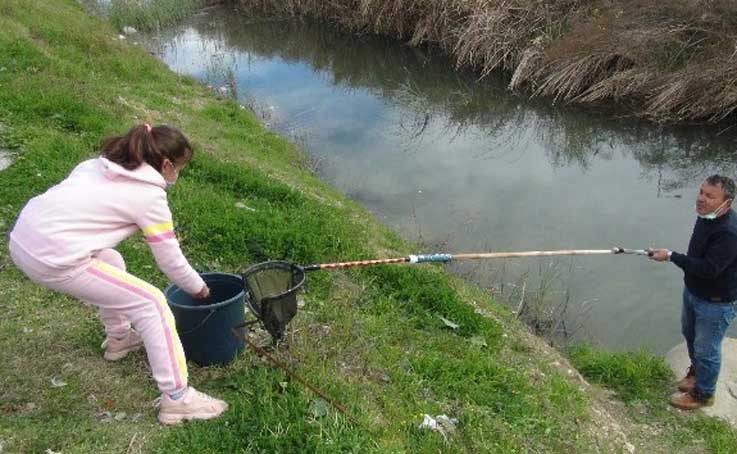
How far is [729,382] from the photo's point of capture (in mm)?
5781

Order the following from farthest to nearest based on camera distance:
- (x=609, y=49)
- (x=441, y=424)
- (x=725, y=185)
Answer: (x=609, y=49)
(x=725, y=185)
(x=441, y=424)

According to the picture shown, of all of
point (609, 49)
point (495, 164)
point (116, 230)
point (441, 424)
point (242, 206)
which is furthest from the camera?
point (609, 49)

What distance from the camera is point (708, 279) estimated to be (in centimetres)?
481

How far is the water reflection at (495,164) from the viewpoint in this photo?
788 centimetres

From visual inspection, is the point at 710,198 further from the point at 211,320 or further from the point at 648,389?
the point at 211,320

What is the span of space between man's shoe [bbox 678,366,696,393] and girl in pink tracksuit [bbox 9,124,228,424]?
4.17 metres

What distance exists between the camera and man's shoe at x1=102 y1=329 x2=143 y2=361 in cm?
423

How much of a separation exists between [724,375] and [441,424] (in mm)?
2984

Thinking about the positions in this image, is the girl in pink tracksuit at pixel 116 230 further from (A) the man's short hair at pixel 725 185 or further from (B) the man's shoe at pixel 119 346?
(A) the man's short hair at pixel 725 185

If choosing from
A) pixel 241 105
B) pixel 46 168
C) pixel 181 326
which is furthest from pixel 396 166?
pixel 181 326

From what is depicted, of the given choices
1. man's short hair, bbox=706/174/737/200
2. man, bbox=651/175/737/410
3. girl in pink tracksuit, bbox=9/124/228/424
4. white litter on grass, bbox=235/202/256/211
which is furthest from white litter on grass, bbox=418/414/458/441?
white litter on grass, bbox=235/202/256/211

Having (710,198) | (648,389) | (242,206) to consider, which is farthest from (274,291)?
(648,389)

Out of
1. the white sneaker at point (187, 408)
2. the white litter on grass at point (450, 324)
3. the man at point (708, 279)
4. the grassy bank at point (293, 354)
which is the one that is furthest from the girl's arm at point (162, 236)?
the man at point (708, 279)

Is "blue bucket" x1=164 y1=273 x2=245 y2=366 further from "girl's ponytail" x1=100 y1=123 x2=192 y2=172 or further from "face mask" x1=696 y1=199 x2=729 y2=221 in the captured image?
"face mask" x1=696 y1=199 x2=729 y2=221
